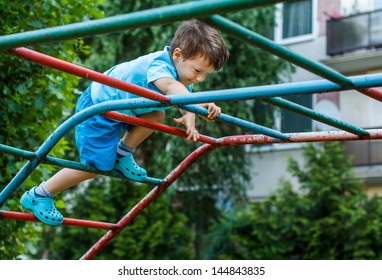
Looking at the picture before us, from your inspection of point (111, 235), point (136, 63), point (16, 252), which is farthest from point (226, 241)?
point (136, 63)

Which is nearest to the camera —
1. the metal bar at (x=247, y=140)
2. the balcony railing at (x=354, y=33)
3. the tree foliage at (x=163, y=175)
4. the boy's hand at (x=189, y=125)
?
the boy's hand at (x=189, y=125)

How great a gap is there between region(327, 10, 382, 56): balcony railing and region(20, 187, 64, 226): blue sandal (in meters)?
11.1

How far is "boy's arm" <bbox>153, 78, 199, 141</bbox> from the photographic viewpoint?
2874mm

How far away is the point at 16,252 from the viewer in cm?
509

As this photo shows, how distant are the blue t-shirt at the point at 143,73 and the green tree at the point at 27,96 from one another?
1664 mm

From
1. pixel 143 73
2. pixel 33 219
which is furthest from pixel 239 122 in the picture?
pixel 33 219

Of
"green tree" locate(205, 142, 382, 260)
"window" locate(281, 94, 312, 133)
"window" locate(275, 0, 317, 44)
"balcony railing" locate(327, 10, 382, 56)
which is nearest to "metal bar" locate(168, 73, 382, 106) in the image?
"green tree" locate(205, 142, 382, 260)

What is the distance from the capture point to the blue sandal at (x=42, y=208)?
10.9 ft

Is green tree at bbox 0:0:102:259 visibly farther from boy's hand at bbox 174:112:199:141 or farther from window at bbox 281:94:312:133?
window at bbox 281:94:312:133

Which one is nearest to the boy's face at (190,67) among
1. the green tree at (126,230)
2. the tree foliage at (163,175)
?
the tree foliage at (163,175)

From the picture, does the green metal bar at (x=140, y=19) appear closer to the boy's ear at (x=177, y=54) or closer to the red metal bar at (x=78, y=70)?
the red metal bar at (x=78, y=70)

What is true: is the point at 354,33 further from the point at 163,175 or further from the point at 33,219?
the point at 33,219
